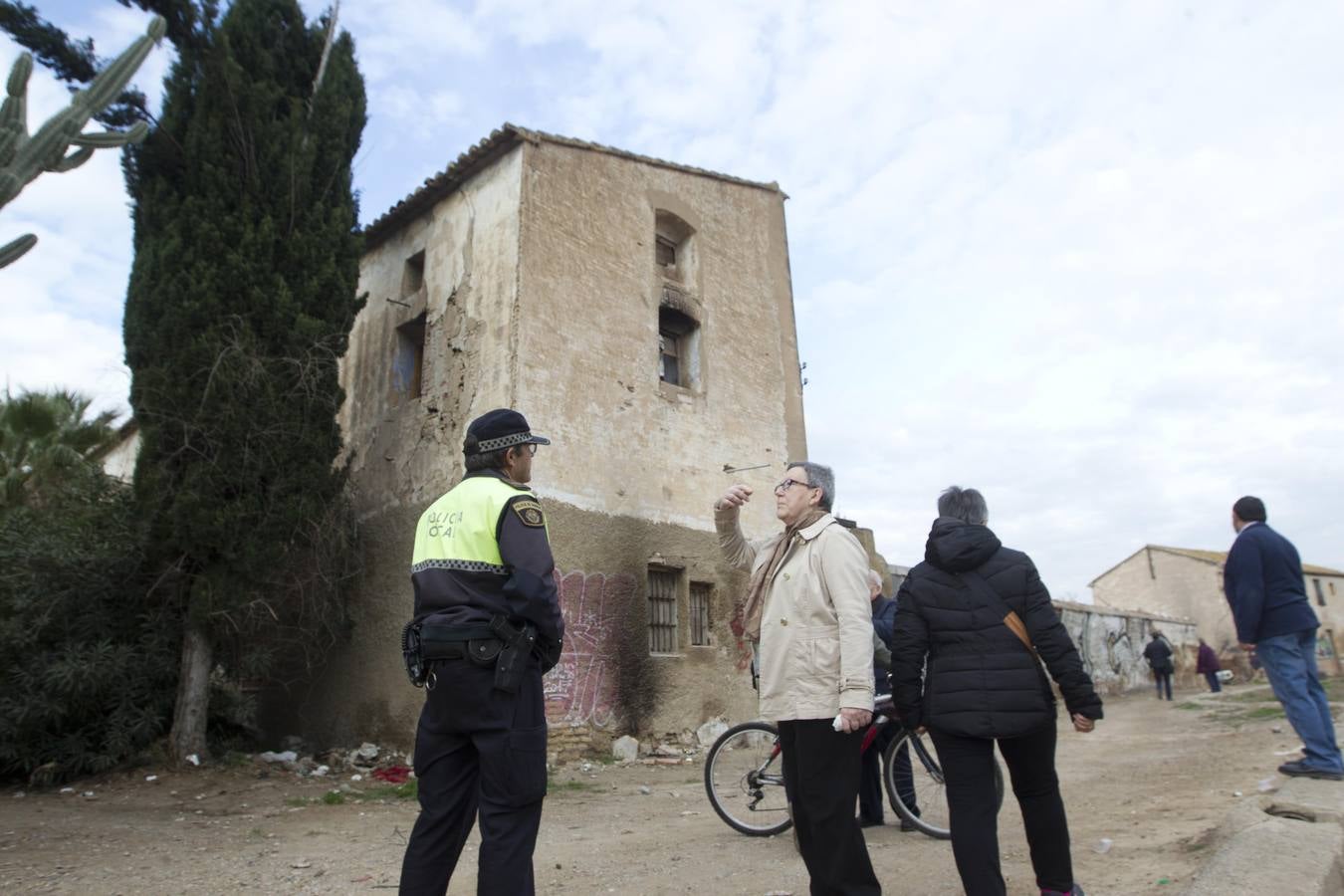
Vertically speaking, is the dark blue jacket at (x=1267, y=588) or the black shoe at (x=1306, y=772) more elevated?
the dark blue jacket at (x=1267, y=588)

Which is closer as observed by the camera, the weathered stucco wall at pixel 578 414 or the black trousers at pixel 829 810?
the black trousers at pixel 829 810

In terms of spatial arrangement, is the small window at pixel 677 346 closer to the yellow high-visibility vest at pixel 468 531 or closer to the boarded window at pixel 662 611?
the boarded window at pixel 662 611

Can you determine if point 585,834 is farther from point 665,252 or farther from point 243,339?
point 665,252

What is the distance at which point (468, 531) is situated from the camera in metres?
2.85

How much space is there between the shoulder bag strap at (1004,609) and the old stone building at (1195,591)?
3338 centimetres

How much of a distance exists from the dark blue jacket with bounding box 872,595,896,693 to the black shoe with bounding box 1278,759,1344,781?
2374 millimetres

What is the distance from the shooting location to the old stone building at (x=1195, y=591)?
3450 centimetres

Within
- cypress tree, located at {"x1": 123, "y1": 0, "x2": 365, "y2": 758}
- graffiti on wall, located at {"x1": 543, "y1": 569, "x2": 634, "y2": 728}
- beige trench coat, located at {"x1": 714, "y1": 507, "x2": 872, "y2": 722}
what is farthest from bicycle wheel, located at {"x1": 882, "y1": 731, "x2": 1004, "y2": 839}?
cypress tree, located at {"x1": 123, "y1": 0, "x2": 365, "y2": 758}

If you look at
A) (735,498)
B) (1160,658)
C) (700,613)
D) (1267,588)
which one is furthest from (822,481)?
(1160,658)

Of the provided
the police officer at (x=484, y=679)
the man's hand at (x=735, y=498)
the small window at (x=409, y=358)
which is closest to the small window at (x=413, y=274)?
the small window at (x=409, y=358)

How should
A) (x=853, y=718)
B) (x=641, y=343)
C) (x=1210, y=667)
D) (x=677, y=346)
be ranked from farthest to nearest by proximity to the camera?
(x=1210, y=667) < (x=677, y=346) < (x=641, y=343) < (x=853, y=718)

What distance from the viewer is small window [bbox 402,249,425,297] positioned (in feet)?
41.1

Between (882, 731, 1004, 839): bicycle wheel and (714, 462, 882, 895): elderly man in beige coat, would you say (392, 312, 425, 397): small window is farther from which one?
(714, 462, 882, 895): elderly man in beige coat

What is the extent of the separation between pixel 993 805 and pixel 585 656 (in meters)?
7.16
